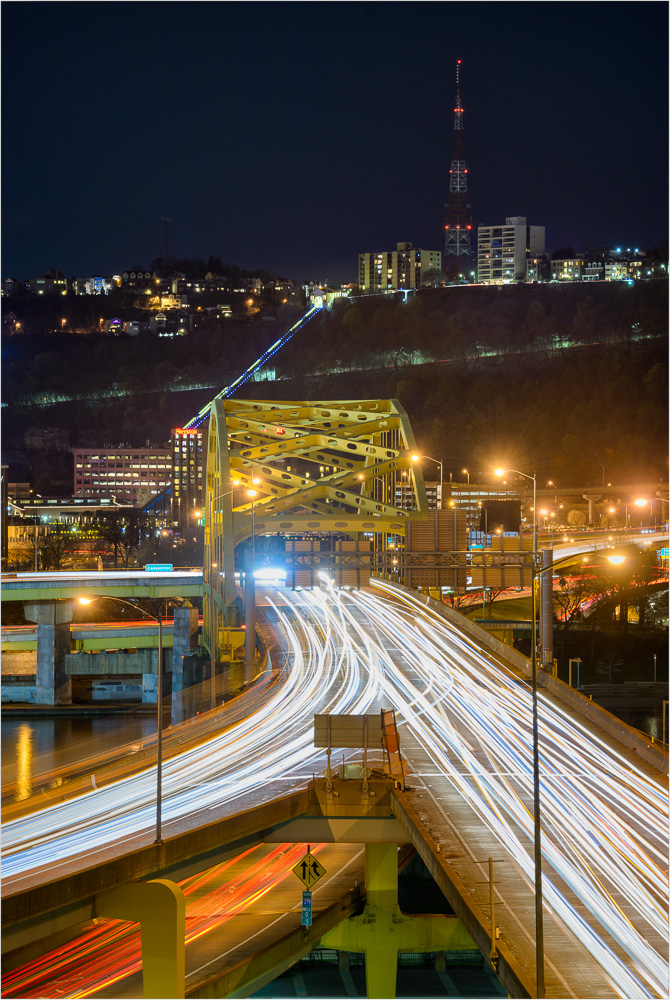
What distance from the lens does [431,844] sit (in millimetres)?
16953

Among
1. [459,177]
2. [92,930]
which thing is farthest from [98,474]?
[92,930]

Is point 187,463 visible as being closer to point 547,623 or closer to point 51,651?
point 51,651

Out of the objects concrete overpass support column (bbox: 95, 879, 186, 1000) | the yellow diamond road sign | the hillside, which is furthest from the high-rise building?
concrete overpass support column (bbox: 95, 879, 186, 1000)

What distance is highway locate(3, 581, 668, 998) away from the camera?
1431 cm

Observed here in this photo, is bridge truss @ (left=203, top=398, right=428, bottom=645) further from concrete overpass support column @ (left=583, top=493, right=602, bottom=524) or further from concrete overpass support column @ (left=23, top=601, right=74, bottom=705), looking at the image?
concrete overpass support column @ (left=583, top=493, right=602, bottom=524)

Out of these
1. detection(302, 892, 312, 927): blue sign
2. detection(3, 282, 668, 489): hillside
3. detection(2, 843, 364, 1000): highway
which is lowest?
detection(2, 843, 364, 1000): highway

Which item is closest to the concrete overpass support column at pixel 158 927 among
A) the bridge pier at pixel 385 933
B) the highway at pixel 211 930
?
the highway at pixel 211 930

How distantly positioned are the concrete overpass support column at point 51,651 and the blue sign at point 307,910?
3600 cm

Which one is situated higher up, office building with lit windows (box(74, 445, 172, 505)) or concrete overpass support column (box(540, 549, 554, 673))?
office building with lit windows (box(74, 445, 172, 505))

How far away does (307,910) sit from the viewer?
75.5 ft

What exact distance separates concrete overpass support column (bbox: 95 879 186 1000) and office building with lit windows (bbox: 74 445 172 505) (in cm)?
16788

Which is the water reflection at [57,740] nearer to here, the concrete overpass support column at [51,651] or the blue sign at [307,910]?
the concrete overpass support column at [51,651]

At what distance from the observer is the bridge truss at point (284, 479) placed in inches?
1897

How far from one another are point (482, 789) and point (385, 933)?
627 cm
